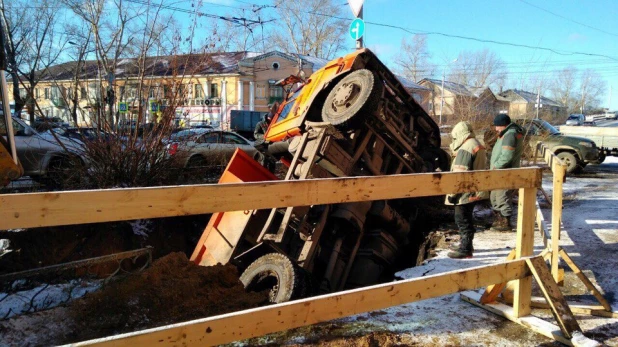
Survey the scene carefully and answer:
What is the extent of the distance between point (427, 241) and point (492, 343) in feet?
11.1

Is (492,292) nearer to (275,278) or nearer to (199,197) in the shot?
(275,278)

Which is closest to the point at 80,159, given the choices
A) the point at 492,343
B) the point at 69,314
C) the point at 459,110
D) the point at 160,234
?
the point at 160,234

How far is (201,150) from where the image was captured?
9.16 meters

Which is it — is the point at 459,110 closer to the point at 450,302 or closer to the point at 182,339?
the point at 450,302

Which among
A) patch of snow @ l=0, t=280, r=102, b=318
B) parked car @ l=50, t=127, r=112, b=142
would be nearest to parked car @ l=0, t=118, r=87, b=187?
parked car @ l=50, t=127, r=112, b=142

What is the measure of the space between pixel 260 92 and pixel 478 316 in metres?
34.5

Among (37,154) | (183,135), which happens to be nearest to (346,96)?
(183,135)

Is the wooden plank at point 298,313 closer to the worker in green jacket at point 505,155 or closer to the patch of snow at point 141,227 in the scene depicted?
the worker in green jacket at point 505,155

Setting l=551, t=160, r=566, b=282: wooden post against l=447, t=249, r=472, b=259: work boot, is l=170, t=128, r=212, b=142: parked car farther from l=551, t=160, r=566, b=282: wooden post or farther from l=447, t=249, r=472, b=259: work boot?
l=551, t=160, r=566, b=282: wooden post

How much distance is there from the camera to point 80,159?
7105 millimetres

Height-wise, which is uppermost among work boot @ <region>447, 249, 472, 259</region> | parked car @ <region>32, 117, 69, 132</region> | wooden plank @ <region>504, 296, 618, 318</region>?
parked car @ <region>32, 117, 69, 132</region>

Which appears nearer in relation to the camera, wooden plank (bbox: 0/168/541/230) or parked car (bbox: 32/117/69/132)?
wooden plank (bbox: 0/168/541/230)

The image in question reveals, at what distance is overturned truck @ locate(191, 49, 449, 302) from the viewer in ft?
14.9

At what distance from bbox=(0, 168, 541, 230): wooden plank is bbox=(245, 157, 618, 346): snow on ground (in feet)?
3.35
